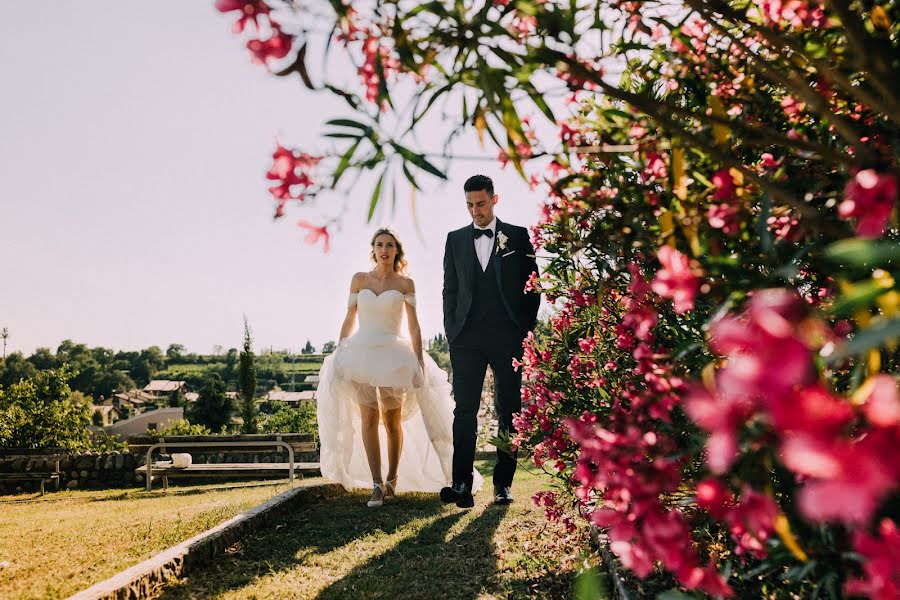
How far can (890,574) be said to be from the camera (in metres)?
0.69

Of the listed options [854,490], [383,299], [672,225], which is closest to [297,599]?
[672,225]

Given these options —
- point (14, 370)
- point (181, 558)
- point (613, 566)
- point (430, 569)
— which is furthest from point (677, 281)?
point (14, 370)

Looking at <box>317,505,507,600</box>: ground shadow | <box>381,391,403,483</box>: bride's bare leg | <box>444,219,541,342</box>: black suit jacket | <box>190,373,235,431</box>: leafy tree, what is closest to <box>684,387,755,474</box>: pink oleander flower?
<box>317,505,507,600</box>: ground shadow

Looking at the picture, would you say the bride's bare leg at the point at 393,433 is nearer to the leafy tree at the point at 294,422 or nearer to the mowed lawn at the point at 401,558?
the mowed lawn at the point at 401,558

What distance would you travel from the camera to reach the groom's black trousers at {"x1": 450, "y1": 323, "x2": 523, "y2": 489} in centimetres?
454

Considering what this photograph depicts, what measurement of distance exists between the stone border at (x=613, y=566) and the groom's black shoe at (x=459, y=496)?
1518 millimetres

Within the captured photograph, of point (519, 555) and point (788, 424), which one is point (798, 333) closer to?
point (788, 424)

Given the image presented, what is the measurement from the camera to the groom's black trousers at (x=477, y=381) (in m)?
4.54

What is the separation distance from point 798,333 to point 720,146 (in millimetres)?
719

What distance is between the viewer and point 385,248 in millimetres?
5320

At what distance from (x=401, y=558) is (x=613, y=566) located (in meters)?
1.07

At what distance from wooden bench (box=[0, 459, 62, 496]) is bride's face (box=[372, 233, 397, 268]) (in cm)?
782

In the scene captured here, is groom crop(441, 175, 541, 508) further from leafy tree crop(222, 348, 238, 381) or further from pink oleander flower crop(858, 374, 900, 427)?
leafy tree crop(222, 348, 238, 381)

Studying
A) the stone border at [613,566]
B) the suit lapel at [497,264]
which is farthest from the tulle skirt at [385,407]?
the stone border at [613,566]
